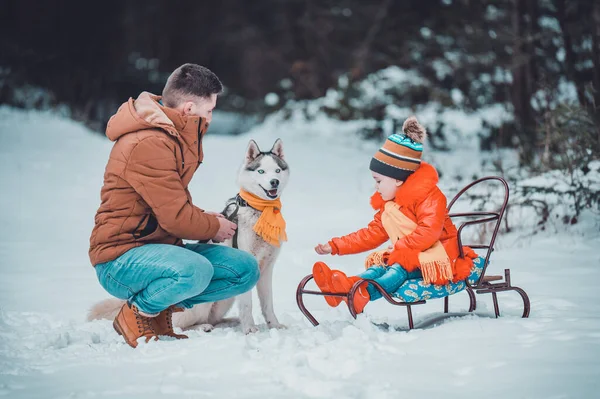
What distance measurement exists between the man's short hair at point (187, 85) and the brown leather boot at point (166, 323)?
112cm

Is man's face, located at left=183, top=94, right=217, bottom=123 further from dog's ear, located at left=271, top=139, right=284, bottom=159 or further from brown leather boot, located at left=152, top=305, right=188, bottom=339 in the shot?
brown leather boot, located at left=152, top=305, right=188, bottom=339

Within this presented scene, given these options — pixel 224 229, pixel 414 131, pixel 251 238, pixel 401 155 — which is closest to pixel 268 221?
pixel 251 238

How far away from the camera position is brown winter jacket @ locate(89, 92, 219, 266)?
3236mm

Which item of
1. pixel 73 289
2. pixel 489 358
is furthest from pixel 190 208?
pixel 73 289

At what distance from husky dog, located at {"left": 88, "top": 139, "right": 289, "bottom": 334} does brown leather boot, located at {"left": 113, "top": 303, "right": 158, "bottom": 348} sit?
1.47ft

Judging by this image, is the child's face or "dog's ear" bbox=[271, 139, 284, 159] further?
"dog's ear" bbox=[271, 139, 284, 159]

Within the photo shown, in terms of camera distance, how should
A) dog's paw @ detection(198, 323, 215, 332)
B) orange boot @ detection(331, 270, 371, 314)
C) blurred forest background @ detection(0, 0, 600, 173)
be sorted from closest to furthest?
orange boot @ detection(331, 270, 371, 314) → dog's paw @ detection(198, 323, 215, 332) → blurred forest background @ detection(0, 0, 600, 173)

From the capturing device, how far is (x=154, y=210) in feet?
10.7

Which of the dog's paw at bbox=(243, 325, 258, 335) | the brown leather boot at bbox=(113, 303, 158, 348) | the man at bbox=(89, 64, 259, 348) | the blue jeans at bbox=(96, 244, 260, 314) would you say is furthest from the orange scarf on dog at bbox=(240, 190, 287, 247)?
the brown leather boot at bbox=(113, 303, 158, 348)

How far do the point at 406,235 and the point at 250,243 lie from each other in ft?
3.05

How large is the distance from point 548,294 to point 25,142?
8656 mm

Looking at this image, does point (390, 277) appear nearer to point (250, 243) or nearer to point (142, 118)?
point (250, 243)

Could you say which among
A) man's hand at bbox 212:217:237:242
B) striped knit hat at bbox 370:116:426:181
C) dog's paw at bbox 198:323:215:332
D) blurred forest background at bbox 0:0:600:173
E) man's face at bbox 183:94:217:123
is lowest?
dog's paw at bbox 198:323:215:332

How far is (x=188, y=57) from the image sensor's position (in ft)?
53.3
